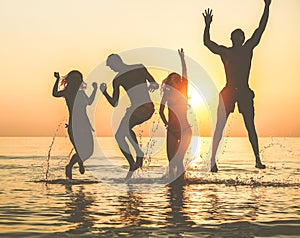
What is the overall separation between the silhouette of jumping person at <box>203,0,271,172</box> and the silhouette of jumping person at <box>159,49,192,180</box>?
1441mm

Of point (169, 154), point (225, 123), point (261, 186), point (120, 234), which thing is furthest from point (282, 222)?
point (261, 186)

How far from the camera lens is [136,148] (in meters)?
16.3

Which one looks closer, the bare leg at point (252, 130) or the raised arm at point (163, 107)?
the bare leg at point (252, 130)

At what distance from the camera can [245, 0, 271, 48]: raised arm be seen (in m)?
14.7

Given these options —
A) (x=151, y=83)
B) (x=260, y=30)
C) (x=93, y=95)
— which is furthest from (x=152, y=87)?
(x=260, y=30)

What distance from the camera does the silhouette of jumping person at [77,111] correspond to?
17266mm

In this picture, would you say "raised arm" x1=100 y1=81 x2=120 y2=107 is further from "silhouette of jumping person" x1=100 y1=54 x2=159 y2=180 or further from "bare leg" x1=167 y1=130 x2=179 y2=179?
"bare leg" x1=167 y1=130 x2=179 y2=179

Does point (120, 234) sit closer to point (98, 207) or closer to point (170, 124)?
point (98, 207)

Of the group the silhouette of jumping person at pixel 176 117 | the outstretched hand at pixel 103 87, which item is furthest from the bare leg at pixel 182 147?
the outstretched hand at pixel 103 87

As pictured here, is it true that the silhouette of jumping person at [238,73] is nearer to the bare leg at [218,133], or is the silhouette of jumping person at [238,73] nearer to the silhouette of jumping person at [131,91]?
the bare leg at [218,133]

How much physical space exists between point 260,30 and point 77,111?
5.63 metres

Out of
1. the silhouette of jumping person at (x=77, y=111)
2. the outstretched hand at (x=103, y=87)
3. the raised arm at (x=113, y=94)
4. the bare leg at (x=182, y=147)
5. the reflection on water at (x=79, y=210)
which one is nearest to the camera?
the reflection on water at (x=79, y=210)

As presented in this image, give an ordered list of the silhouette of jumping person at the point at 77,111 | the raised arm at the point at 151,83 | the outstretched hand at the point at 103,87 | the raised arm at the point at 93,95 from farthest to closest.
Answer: the silhouette of jumping person at the point at 77,111 < the raised arm at the point at 93,95 < the raised arm at the point at 151,83 < the outstretched hand at the point at 103,87

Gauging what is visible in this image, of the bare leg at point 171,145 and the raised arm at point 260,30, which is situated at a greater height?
the raised arm at point 260,30
